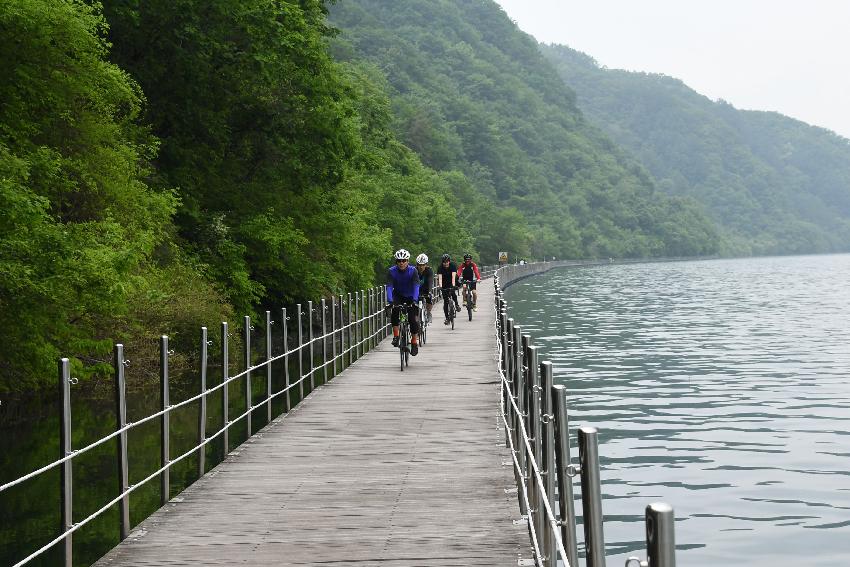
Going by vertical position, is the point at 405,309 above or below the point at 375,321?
above

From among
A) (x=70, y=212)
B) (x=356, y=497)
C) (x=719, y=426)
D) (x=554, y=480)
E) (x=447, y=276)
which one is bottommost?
(x=719, y=426)

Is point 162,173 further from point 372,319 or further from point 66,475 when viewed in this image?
point 66,475

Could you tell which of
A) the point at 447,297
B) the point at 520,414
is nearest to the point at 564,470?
the point at 520,414

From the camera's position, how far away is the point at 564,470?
650 centimetres

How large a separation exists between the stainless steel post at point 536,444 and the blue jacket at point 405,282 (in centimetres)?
1321

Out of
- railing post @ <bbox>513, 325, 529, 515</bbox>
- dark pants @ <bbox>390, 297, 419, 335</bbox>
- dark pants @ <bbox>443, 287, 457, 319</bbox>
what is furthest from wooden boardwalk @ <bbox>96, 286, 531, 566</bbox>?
dark pants @ <bbox>443, 287, 457, 319</bbox>

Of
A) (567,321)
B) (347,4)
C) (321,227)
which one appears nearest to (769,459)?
(321,227)

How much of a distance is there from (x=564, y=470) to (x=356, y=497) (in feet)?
16.7

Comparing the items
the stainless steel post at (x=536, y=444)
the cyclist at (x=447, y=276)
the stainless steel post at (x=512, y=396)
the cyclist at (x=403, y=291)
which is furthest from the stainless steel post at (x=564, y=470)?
the cyclist at (x=447, y=276)

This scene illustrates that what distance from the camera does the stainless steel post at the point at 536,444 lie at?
8655mm

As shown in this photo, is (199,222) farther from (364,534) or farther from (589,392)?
(364,534)

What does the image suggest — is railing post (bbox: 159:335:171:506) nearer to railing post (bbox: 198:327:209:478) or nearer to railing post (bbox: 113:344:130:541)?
railing post (bbox: 113:344:130:541)

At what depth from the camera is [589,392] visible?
30.4m

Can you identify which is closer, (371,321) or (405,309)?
(405,309)
